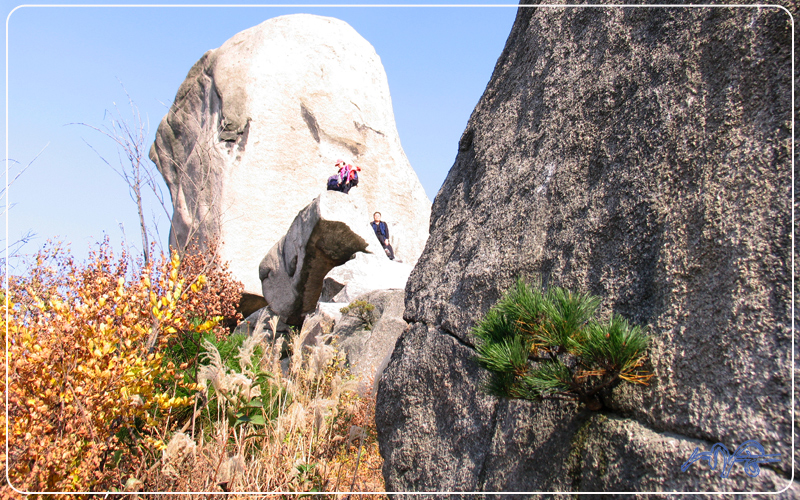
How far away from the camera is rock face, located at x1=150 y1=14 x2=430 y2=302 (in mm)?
13469

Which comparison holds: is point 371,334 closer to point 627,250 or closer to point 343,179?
point 627,250

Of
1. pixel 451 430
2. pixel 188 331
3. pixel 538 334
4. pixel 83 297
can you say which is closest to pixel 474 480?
pixel 451 430

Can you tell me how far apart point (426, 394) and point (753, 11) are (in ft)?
5.61

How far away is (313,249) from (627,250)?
23.4 feet

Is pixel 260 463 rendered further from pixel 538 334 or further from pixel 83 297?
pixel 538 334

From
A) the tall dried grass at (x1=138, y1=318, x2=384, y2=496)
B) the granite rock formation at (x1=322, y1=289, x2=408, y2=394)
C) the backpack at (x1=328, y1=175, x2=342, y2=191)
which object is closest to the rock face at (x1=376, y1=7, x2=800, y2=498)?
the tall dried grass at (x1=138, y1=318, x2=384, y2=496)

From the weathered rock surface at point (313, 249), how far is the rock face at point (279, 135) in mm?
3352

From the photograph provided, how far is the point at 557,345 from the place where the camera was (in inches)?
61.2

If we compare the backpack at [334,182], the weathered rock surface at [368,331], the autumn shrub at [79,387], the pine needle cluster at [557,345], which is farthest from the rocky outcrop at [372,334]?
the backpack at [334,182]

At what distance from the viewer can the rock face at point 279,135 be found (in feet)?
44.2

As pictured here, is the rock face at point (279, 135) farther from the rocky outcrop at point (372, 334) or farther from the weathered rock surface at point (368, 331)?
the rocky outcrop at point (372, 334)

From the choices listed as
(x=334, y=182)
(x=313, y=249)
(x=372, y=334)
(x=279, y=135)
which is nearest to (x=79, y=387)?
(x=372, y=334)

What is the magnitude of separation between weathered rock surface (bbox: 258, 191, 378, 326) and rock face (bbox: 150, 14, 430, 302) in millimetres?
3352

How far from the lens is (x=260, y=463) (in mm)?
2990
